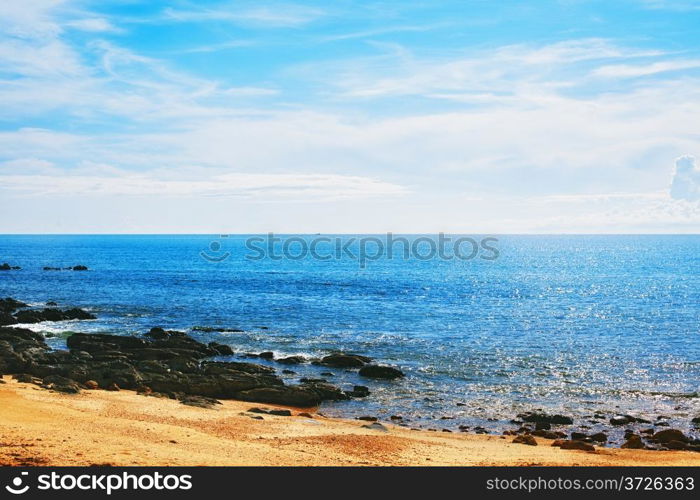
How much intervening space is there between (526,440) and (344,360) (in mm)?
19266

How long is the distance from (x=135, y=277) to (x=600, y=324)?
3455 inches

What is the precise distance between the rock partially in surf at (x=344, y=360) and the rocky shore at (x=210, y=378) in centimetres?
7

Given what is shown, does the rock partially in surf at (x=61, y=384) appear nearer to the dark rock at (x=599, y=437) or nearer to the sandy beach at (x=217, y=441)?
the sandy beach at (x=217, y=441)

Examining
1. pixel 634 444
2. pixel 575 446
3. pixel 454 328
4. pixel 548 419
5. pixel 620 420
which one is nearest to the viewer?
pixel 575 446

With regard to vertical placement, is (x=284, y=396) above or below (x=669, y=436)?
below

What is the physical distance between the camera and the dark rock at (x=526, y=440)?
2600 centimetres

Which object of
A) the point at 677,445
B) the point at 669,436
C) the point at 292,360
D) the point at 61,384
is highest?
the point at 61,384

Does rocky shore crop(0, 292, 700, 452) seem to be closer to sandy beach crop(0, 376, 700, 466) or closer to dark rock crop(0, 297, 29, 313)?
sandy beach crop(0, 376, 700, 466)

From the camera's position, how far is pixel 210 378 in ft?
120

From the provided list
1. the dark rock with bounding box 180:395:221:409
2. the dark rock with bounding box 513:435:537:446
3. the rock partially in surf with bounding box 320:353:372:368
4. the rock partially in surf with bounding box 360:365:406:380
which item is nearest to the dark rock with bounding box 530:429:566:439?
the dark rock with bounding box 513:435:537:446

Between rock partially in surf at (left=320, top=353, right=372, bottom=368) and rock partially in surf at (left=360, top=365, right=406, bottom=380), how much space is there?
8.27ft

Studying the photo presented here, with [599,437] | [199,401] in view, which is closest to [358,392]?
[199,401]

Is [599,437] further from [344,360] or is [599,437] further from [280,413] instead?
[344,360]
